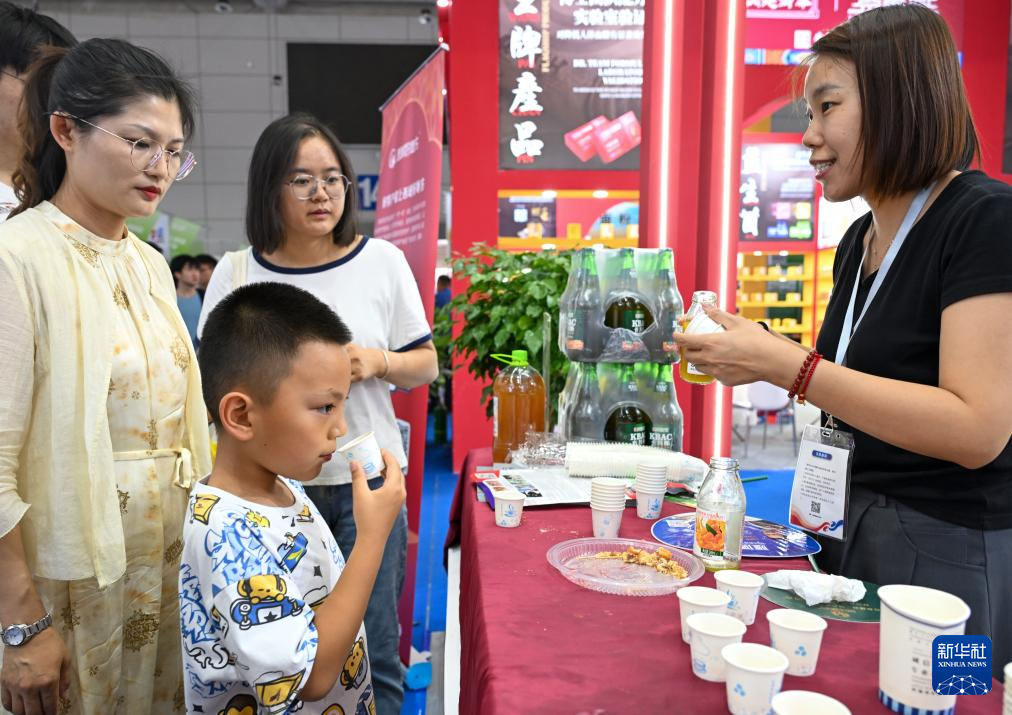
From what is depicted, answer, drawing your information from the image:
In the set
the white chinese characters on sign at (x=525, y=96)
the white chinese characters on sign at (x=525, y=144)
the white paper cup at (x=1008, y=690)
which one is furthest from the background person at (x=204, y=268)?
the white paper cup at (x=1008, y=690)

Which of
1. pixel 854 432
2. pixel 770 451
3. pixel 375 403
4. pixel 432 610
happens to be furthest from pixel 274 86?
pixel 854 432

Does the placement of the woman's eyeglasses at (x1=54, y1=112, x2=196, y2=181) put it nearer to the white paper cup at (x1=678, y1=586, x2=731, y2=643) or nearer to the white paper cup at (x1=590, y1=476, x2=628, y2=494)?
the white paper cup at (x1=590, y1=476, x2=628, y2=494)

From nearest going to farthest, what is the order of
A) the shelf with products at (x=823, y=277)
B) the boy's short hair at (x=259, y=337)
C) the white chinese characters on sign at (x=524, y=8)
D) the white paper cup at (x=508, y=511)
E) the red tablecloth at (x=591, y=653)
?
the red tablecloth at (x=591, y=653)
the boy's short hair at (x=259, y=337)
the white paper cup at (x=508, y=511)
the white chinese characters on sign at (x=524, y=8)
the shelf with products at (x=823, y=277)

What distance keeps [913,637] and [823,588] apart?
0.34m

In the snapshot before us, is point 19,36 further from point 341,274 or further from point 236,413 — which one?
point 236,413

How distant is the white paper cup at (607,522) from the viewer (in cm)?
150

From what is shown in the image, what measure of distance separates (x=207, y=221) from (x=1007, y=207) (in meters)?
11.8

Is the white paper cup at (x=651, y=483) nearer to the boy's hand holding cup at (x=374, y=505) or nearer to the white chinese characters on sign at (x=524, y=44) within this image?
the boy's hand holding cup at (x=374, y=505)

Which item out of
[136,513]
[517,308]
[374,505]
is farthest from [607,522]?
[517,308]

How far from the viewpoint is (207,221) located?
36.9 feet

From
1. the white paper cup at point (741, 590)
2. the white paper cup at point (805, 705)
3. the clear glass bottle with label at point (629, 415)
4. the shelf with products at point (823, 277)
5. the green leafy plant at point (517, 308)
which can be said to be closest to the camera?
the white paper cup at point (805, 705)

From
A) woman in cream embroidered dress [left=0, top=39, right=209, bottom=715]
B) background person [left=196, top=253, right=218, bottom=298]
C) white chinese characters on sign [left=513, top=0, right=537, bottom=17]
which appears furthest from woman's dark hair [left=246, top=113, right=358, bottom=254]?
background person [left=196, top=253, right=218, bottom=298]

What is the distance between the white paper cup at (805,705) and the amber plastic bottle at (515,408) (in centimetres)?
168

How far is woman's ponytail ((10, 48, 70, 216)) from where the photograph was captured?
4.54ft
